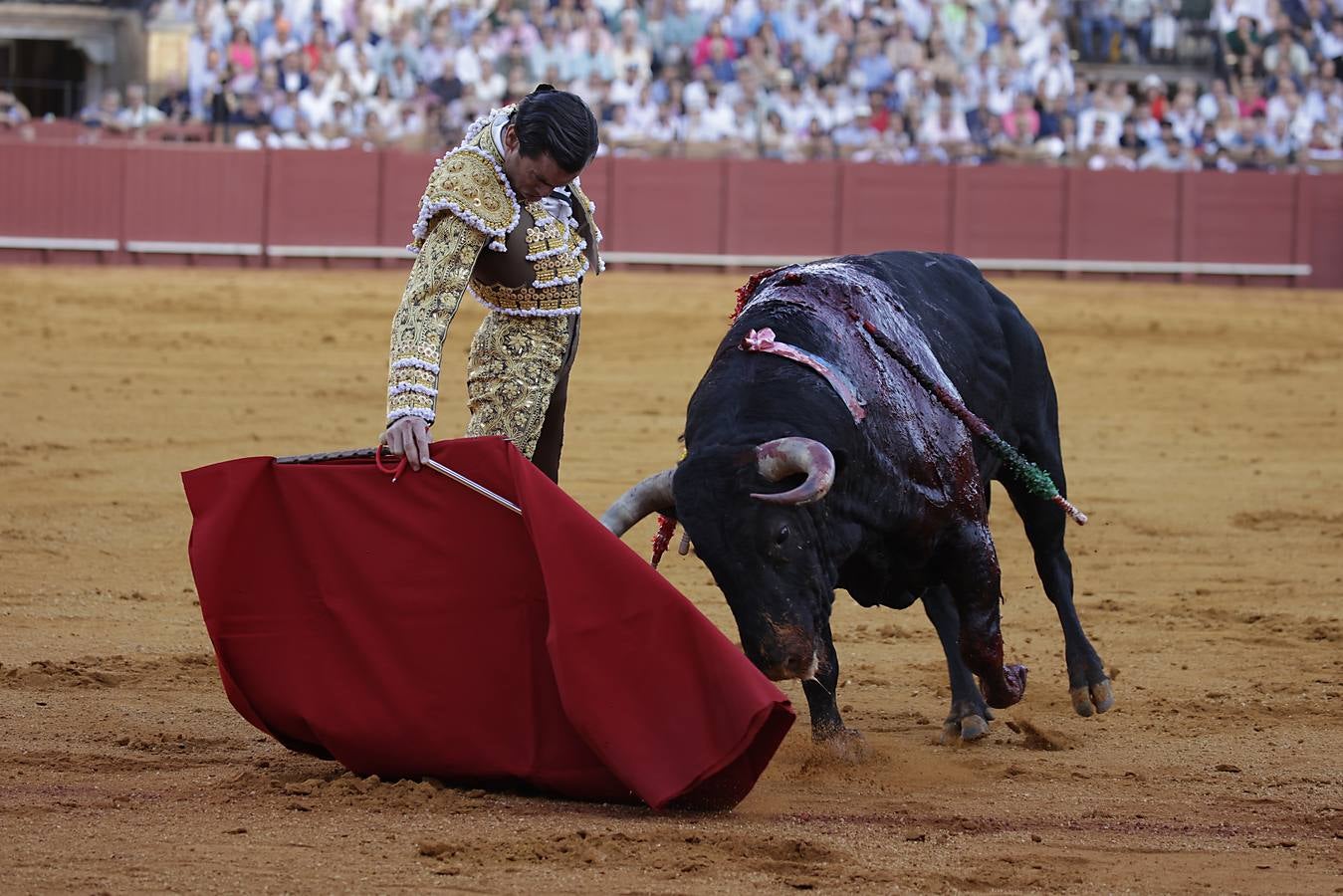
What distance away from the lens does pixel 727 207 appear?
616 inches

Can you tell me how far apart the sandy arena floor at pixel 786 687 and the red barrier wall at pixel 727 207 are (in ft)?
12.4

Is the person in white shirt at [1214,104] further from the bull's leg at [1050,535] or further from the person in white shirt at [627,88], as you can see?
the bull's leg at [1050,535]

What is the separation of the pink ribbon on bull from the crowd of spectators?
11248 millimetres

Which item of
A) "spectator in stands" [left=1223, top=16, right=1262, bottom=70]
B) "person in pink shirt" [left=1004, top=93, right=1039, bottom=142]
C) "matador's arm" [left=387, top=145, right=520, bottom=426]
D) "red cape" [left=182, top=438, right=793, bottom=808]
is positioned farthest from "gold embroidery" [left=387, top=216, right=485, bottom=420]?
"spectator in stands" [left=1223, top=16, right=1262, bottom=70]

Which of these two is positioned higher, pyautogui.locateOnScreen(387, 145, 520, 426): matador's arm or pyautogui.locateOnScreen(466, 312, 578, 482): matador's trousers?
pyautogui.locateOnScreen(387, 145, 520, 426): matador's arm

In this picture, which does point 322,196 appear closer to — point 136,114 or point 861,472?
point 136,114

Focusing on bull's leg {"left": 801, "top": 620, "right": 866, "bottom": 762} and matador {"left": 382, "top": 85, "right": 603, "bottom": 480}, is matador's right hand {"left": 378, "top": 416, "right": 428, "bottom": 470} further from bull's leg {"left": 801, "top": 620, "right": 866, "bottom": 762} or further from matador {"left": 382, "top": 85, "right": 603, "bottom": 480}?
bull's leg {"left": 801, "top": 620, "right": 866, "bottom": 762}

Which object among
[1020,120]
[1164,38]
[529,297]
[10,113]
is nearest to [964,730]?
[529,297]

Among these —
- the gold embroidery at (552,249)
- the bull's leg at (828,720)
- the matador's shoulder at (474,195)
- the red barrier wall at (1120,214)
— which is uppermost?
the red barrier wall at (1120,214)

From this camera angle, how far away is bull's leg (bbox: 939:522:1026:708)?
371cm

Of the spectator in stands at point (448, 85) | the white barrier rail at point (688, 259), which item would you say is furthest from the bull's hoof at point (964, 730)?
the spectator in stands at point (448, 85)

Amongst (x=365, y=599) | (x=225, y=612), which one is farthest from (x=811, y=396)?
(x=225, y=612)

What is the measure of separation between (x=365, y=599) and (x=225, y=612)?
265 millimetres

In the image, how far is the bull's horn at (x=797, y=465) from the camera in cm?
318
